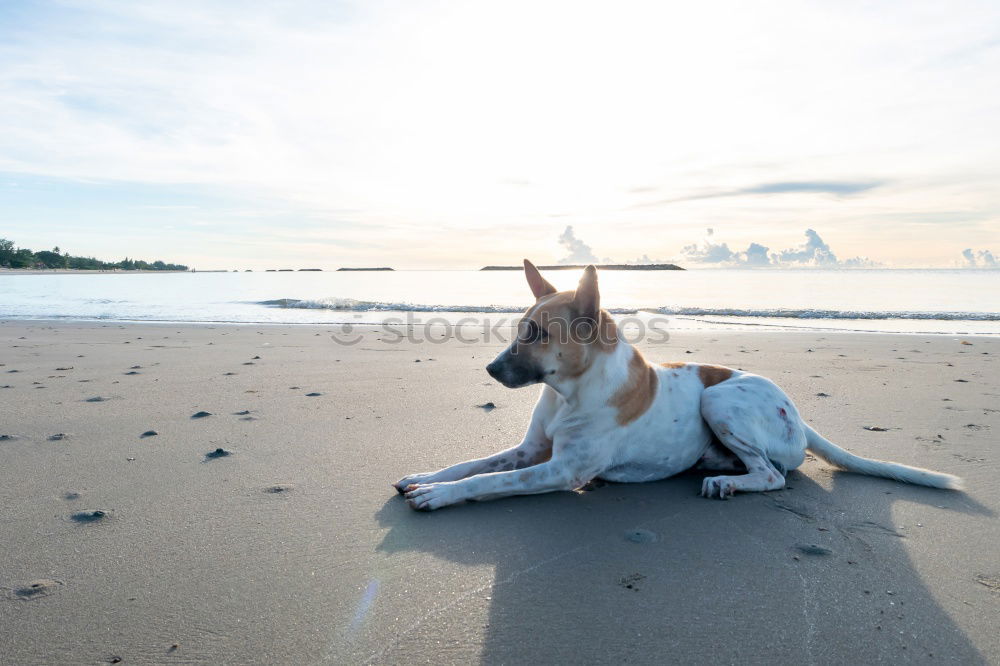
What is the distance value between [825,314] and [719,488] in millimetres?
19192

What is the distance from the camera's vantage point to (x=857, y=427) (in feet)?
19.2

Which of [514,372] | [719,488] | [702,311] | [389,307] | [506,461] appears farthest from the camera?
[389,307]

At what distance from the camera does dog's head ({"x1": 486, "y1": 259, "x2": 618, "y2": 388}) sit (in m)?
3.99

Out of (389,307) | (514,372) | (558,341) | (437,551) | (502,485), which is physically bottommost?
(437,551)

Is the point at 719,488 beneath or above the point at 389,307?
beneath

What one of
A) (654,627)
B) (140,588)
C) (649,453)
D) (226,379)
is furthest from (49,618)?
(226,379)

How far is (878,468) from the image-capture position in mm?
4438

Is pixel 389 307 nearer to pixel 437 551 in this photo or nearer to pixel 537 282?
pixel 537 282

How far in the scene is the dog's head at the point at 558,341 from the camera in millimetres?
3986

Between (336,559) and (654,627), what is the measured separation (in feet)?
5.13

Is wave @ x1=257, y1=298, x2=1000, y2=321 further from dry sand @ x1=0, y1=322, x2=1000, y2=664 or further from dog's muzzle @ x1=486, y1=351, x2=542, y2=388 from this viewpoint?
dog's muzzle @ x1=486, y1=351, x2=542, y2=388

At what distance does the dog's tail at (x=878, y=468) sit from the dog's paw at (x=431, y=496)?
2729 mm

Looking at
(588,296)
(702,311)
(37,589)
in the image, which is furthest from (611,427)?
(702,311)

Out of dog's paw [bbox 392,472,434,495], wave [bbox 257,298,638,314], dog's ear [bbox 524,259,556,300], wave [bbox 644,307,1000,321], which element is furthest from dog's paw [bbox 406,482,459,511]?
wave [bbox 644,307,1000,321]
